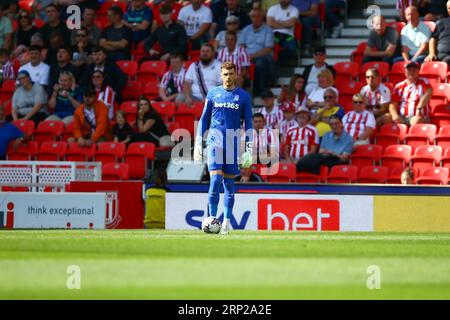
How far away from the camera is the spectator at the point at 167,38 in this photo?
24891mm

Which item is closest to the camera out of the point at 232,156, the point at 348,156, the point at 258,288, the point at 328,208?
the point at 258,288

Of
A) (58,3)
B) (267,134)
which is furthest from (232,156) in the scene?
(58,3)

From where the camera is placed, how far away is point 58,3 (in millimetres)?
27203

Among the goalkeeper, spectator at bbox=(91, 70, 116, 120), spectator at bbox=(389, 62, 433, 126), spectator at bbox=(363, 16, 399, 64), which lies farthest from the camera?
spectator at bbox=(91, 70, 116, 120)

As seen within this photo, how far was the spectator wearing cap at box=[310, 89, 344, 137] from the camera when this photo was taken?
21922mm

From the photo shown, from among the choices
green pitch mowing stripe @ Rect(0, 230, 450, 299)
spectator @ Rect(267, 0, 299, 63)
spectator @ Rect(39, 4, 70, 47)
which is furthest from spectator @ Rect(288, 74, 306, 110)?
green pitch mowing stripe @ Rect(0, 230, 450, 299)

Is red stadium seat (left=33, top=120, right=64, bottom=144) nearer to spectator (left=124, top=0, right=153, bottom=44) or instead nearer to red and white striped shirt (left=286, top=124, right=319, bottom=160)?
spectator (left=124, top=0, right=153, bottom=44)

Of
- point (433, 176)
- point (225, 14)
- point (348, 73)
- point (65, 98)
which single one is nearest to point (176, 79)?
point (225, 14)

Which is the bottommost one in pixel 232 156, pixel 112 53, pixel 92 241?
pixel 92 241

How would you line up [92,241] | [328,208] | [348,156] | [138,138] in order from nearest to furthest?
[92,241] → [328,208] → [348,156] → [138,138]

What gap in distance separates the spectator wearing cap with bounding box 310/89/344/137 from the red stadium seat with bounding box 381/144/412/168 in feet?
4.40

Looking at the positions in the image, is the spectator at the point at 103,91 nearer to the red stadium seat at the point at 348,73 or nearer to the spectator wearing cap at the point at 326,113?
the spectator wearing cap at the point at 326,113

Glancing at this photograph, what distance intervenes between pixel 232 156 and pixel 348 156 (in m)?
6.24
